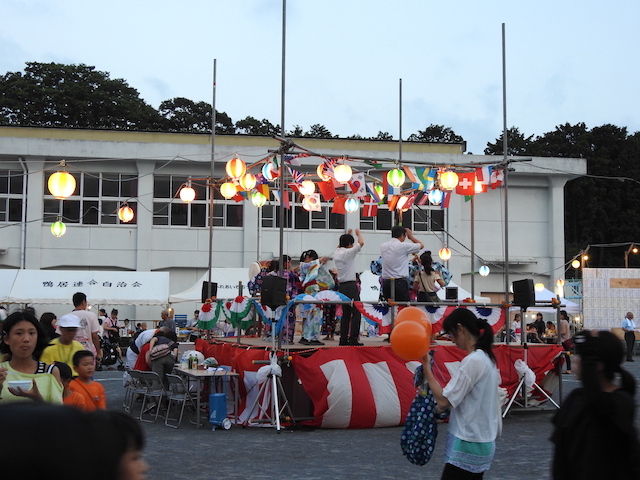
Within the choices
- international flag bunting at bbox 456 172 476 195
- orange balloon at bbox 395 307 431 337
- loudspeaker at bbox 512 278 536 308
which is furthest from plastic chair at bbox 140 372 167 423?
orange balloon at bbox 395 307 431 337

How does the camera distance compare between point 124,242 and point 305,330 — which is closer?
point 305,330

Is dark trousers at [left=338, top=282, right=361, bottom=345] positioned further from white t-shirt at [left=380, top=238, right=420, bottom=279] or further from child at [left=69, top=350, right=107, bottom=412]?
A: child at [left=69, top=350, right=107, bottom=412]

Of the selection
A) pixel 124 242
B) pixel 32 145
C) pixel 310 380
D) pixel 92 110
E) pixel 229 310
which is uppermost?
pixel 92 110

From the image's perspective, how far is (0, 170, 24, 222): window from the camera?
98.6ft

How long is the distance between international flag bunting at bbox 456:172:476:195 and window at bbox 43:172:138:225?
1933 cm

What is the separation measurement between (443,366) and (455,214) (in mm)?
20657

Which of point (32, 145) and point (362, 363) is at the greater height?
point (32, 145)

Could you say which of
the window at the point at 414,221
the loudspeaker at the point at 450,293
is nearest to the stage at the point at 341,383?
the loudspeaker at the point at 450,293

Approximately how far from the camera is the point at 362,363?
437 inches

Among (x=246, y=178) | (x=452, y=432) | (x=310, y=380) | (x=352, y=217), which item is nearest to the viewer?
(x=452, y=432)

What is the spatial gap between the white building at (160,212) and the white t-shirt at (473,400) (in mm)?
24975

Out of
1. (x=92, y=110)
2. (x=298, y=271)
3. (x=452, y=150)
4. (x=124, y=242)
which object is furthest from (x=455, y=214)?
(x=92, y=110)

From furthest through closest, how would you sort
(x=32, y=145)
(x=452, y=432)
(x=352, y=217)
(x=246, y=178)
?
(x=352, y=217), (x=32, y=145), (x=246, y=178), (x=452, y=432)

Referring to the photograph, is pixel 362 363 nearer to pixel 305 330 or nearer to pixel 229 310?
pixel 305 330
